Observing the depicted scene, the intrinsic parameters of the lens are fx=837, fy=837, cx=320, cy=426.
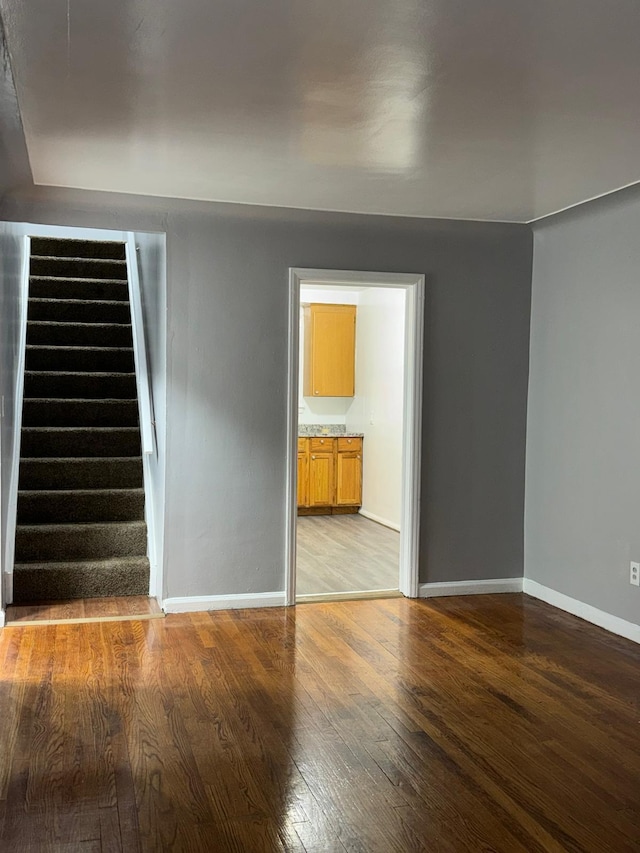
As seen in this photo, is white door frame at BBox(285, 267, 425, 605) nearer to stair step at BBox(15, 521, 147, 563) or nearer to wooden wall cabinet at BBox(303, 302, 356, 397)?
stair step at BBox(15, 521, 147, 563)

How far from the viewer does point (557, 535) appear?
17.3ft

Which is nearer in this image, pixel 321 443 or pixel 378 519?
pixel 378 519

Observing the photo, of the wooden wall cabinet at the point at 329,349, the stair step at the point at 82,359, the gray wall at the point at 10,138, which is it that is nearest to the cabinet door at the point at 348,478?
the wooden wall cabinet at the point at 329,349

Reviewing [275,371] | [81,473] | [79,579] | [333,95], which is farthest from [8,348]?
[333,95]

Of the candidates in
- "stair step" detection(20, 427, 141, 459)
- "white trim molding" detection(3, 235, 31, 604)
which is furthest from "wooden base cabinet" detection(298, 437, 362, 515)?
"white trim molding" detection(3, 235, 31, 604)

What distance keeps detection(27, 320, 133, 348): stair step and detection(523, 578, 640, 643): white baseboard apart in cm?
378

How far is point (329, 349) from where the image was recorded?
9008 millimetres

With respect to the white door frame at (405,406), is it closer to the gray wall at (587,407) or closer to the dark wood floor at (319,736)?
the dark wood floor at (319,736)

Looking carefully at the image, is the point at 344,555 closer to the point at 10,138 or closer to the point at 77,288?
the point at 77,288

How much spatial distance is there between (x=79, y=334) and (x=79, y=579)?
8.02 ft

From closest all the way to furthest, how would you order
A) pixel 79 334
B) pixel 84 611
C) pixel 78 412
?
pixel 84 611, pixel 78 412, pixel 79 334

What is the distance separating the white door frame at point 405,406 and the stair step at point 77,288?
2627 mm

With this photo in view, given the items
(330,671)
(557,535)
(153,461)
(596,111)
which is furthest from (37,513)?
(596,111)

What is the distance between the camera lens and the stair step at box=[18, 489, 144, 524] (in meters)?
5.61
